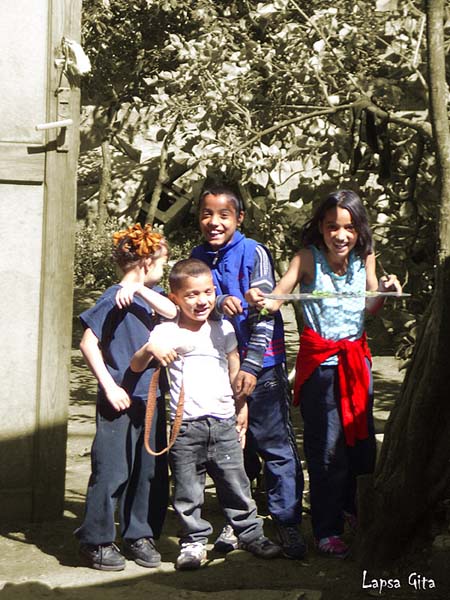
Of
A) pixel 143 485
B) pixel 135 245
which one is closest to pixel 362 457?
pixel 143 485

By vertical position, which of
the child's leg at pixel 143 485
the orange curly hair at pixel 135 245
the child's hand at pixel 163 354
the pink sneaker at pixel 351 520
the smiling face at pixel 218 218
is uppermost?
the smiling face at pixel 218 218

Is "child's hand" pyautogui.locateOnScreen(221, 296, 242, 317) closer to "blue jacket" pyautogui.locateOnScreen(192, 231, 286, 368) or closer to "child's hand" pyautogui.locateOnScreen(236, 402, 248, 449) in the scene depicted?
"blue jacket" pyautogui.locateOnScreen(192, 231, 286, 368)

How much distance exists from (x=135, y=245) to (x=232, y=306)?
19.2 inches

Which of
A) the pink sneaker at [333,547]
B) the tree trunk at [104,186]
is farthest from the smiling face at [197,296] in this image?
the tree trunk at [104,186]

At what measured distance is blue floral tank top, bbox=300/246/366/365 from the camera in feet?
15.9

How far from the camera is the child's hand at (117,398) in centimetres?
463

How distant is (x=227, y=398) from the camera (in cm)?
470

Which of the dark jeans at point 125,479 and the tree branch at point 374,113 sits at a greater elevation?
the tree branch at point 374,113

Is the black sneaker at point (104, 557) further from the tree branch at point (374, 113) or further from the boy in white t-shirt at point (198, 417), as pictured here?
the tree branch at point (374, 113)

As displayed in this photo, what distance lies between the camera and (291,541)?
189 inches

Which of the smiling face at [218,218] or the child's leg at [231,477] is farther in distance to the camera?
the smiling face at [218,218]

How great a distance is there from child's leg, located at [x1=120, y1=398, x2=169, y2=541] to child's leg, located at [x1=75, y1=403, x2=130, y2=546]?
6cm

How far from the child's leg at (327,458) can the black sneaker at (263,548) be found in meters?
0.21

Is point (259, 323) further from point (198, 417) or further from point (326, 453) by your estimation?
point (326, 453)
